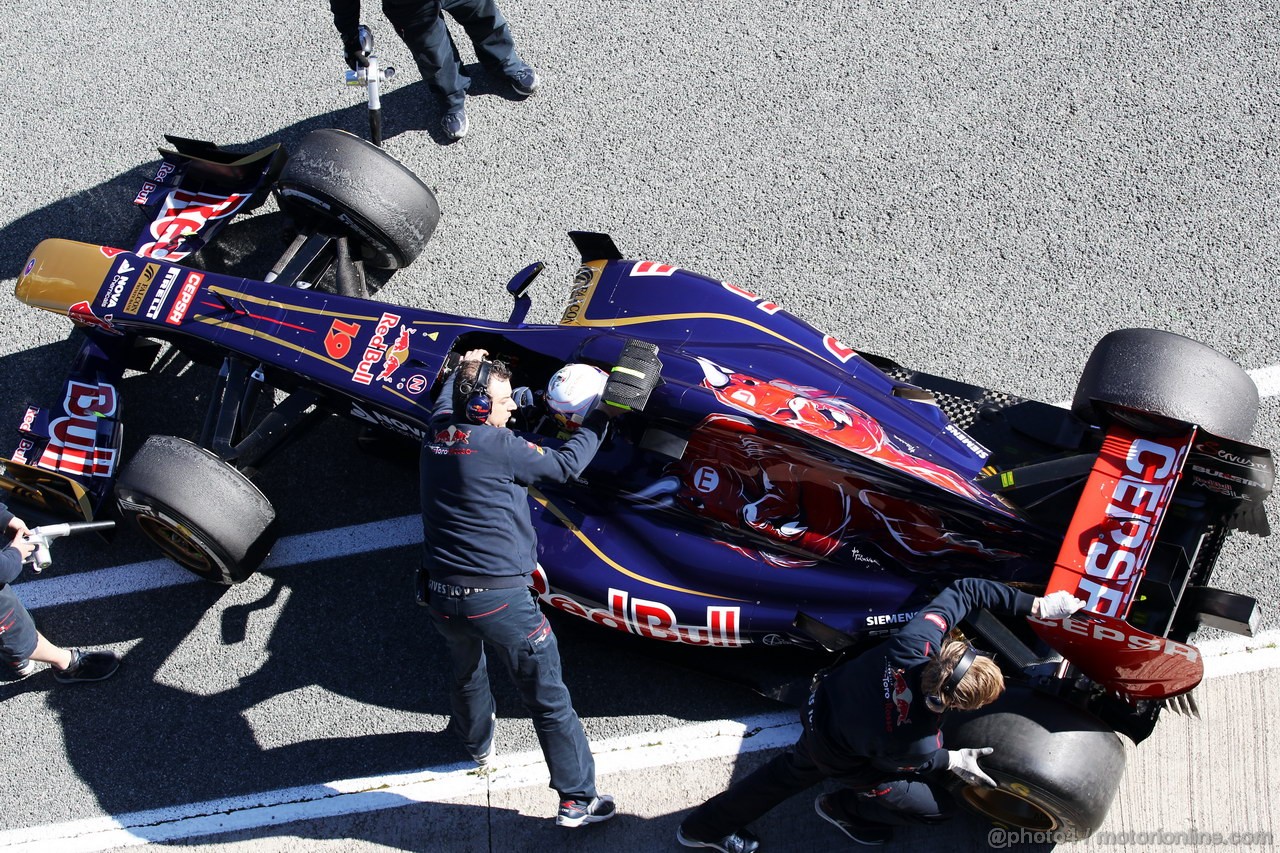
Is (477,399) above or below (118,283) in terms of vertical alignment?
above

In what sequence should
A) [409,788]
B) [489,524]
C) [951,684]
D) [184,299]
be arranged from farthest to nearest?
[184,299] < [409,788] < [489,524] < [951,684]

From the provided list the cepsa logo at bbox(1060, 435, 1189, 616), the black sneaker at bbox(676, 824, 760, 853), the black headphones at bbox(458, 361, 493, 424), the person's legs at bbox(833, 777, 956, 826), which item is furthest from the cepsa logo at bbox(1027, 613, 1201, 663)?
the black headphones at bbox(458, 361, 493, 424)

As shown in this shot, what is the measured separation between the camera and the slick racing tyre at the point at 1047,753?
13.6ft

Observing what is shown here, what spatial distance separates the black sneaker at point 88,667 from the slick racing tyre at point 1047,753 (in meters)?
3.81

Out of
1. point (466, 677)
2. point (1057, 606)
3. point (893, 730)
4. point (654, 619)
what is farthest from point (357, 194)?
point (1057, 606)

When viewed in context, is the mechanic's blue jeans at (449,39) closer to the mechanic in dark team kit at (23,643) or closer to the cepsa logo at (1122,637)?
the mechanic in dark team kit at (23,643)

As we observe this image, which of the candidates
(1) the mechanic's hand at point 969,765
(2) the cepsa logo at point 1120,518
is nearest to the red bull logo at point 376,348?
(1) the mechanic's hand at point 969,765

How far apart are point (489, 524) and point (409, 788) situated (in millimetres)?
1607

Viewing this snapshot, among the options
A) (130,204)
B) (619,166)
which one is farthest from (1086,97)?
(130,204)

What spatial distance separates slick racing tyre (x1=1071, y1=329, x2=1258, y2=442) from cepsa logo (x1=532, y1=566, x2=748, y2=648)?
5.59 ft

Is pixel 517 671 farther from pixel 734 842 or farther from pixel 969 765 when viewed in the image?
pixel 969 765

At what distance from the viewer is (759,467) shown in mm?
4688

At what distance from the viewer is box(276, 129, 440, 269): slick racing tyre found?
571 centimetres

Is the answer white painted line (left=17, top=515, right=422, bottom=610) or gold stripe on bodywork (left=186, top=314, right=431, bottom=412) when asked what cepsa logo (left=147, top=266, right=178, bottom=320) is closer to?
gold stripe on bodywork (left=186, top=314, right=431, bottom=412)
